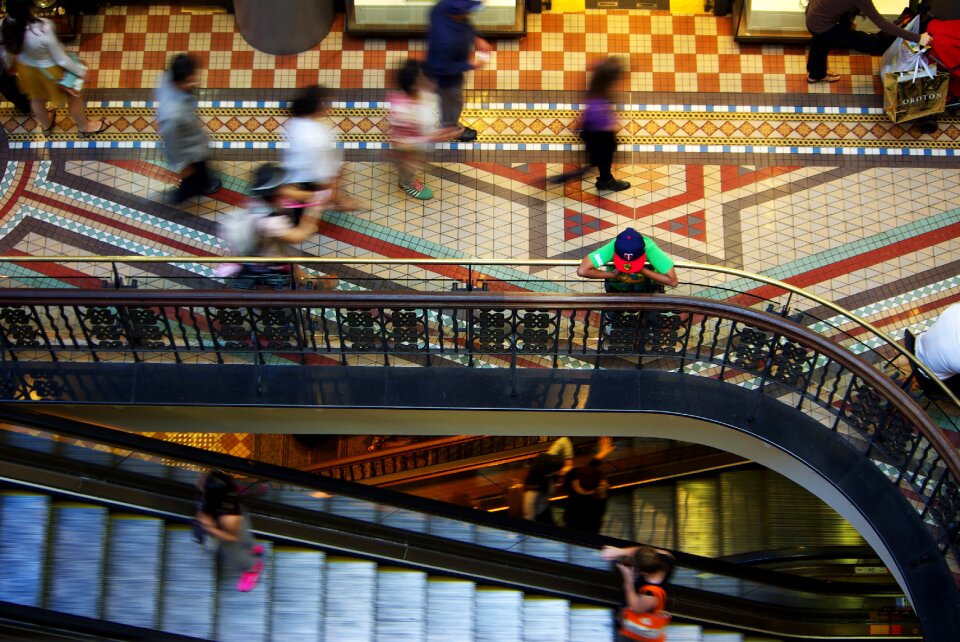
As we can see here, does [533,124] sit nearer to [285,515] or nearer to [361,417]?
[361,417]

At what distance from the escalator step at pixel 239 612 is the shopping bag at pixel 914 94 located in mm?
6136

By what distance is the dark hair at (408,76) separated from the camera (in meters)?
7.75

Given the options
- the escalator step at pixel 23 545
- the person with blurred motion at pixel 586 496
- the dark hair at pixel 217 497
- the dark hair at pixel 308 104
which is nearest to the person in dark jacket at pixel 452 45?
Answer: the dark hair at pixel 308 104

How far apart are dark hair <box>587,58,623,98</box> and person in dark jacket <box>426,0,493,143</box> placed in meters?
0.99

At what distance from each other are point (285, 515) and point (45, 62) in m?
4.06

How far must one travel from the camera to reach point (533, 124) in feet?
30.4

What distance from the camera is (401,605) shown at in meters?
7.11

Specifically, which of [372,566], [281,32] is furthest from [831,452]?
[281,32]

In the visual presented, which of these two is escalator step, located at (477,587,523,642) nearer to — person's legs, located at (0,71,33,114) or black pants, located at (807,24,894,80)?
black pants, located at (807,24,894,80)

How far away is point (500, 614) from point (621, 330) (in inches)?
77.9

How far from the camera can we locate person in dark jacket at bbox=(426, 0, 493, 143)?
806cm

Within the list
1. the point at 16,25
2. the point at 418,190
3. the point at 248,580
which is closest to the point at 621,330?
the point at 418,190

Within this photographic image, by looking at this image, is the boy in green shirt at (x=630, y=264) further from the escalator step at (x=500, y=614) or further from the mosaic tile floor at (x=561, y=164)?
the escalator step at (x=500, y=614)

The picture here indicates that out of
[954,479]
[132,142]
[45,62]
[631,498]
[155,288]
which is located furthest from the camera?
[631,498]
